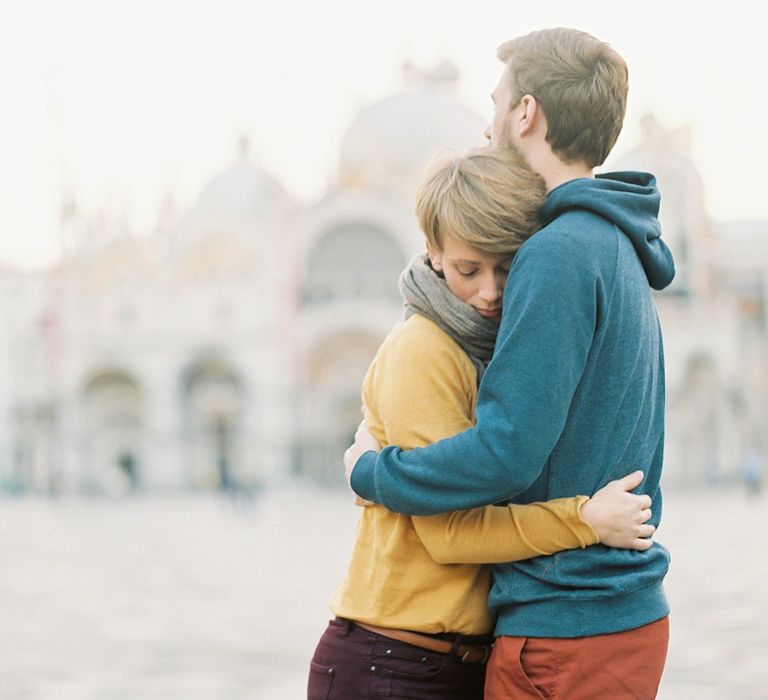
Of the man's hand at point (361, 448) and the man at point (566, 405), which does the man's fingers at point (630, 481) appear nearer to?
the man at point (566, 405)

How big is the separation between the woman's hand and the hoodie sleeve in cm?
14

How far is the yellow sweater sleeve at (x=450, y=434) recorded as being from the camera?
6.50ft

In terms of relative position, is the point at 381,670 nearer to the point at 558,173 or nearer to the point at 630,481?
the point at 630,481

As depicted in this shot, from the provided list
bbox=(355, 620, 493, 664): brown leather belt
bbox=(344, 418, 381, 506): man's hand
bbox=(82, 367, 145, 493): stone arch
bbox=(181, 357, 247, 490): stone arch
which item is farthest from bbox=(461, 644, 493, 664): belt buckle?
bbox=(82, 367, 145, 493): stone arch

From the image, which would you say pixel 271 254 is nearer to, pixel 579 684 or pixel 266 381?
pixel 266 381

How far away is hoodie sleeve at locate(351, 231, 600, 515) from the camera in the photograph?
189cm

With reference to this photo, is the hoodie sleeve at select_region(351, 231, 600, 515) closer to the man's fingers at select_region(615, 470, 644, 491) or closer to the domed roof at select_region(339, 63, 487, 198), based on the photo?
the man's fingers at select_region(615, 470, 644, 491)

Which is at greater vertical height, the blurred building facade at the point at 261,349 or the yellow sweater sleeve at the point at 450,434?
the yellow sweater sleeve at the point at 450,434

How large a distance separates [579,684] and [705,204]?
129 ft

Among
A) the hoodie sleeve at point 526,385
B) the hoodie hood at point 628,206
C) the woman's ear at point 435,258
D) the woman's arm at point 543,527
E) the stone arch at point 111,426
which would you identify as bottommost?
the stone arch at point 111,426

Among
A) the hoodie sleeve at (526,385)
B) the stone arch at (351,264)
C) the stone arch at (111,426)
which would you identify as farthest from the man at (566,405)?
the stone arch at (111,426)

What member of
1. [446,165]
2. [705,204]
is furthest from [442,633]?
[705,204]

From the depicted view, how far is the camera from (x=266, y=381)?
33.7 m

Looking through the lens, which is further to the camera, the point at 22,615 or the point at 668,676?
the point at 22,615
